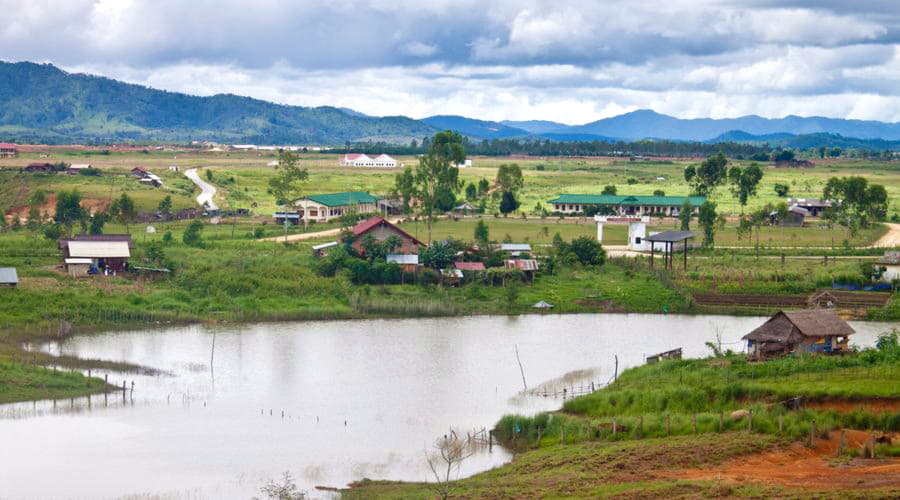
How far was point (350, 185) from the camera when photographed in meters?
87.4

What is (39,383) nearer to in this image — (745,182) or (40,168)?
(745,182)

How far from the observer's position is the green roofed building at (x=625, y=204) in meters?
74.1

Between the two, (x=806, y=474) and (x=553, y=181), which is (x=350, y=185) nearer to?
(x=553, y=181)

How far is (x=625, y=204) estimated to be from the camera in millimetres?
A: 74688

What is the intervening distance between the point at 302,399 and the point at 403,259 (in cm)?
1752

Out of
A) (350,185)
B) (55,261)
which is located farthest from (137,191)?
(55,261)

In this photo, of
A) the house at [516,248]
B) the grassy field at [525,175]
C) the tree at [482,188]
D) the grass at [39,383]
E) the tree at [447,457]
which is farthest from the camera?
the tree at [482,188]

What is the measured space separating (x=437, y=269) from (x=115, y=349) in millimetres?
15213

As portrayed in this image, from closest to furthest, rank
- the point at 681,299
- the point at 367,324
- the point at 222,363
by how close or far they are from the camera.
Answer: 1. the point at 222,363
2. the point at 367,324
3. the point at 681,299

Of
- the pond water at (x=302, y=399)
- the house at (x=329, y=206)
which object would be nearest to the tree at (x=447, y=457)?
the pond water at (x=302, y=399)

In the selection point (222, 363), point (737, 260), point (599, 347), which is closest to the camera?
point (222, 363)

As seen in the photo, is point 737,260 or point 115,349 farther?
point 737,260

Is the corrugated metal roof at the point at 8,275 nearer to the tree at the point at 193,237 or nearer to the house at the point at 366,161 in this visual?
the tree at the point at 193,237

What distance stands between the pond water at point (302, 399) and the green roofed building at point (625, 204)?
31302mm
